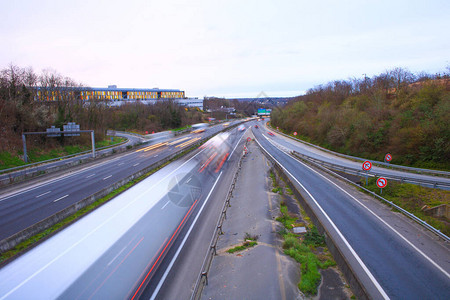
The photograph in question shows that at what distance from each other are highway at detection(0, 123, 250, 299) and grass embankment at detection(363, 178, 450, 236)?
45.6 feet

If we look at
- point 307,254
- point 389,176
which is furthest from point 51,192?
point 389,176

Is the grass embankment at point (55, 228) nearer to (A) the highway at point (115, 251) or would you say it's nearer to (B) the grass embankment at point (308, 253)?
(A) the highway at point (115, 251)

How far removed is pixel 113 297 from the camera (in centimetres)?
1034

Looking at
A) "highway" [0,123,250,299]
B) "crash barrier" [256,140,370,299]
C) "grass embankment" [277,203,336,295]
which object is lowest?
"highway" [0,123,250,299]

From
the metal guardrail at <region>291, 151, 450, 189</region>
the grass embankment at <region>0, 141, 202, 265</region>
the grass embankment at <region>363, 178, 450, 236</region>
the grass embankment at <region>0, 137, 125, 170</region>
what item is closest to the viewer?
the grass embankment at <region>0, 141, 202, 265</region>

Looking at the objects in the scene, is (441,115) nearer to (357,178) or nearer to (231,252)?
(357,178)

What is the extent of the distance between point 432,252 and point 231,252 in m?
9.44

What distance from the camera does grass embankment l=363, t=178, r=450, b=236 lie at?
17.3 m

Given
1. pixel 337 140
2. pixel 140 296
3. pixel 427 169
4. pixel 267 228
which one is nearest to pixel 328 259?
pixel 267 228

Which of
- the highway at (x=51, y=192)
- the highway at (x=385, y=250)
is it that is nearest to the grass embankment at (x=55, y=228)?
the highway at (x=51, y=192)

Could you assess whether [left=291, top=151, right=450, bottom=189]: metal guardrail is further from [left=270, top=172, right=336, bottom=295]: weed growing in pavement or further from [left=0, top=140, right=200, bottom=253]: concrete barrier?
[left=0, top=140, right=200, bottom=253]: concrete barrier

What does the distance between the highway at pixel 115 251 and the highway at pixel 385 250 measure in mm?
7617

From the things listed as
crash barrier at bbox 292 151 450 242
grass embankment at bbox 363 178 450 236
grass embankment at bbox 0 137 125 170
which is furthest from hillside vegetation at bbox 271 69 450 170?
grass embankment at bbox 0 137 125 170

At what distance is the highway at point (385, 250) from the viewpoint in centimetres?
962
